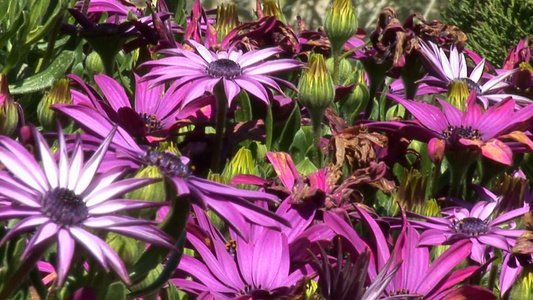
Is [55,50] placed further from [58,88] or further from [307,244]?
[307,244]

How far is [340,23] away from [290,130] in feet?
0.65

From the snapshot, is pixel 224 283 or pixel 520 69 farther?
pixel 520 69

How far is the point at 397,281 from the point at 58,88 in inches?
15.8

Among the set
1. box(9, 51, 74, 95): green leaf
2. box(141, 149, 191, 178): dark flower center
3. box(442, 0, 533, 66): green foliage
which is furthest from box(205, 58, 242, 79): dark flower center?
box(442, 0, 533, 66): green foliage

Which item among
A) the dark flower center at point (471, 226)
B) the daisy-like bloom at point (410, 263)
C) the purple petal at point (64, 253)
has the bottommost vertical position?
the dark flower center at point (471, 226)

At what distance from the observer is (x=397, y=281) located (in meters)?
0.89

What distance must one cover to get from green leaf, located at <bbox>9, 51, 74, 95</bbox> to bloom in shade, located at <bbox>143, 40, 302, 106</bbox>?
14 centimetres

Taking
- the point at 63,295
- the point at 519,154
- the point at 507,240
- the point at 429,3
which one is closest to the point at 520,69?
the point at 519,154

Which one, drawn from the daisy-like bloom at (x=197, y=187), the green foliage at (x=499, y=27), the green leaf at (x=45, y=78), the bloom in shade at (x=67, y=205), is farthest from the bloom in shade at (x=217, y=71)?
the green foliage at (x=499, y=27)

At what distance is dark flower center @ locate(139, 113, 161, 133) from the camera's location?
3.62 feet

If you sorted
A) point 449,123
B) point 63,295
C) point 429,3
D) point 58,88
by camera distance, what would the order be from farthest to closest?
point 429,3
point 449,123
point 58,88
point 63,295

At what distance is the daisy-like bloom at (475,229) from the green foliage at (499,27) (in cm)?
149

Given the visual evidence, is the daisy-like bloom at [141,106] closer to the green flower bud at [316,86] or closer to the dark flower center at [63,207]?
the green flower bud at [316,86]

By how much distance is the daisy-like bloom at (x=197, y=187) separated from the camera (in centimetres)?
69
